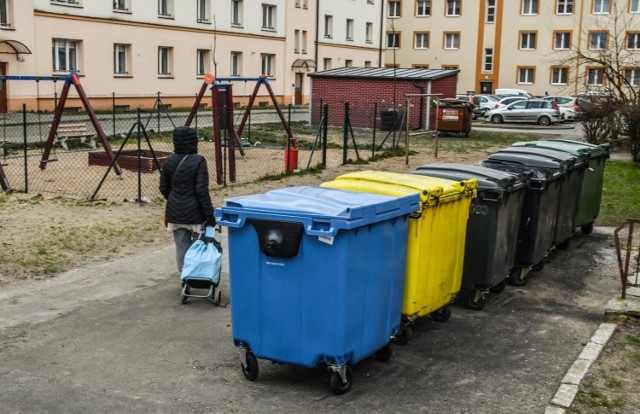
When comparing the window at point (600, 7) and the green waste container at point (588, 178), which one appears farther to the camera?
the window at point (600, 7)

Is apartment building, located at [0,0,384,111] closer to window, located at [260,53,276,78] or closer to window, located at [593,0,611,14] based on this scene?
window, located at [260,53,276,78]

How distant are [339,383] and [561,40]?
6034 cm

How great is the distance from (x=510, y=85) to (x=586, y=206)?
53.5 meters

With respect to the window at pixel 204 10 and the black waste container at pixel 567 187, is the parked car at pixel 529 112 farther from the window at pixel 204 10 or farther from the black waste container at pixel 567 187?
the black waste container at pixel 567 187

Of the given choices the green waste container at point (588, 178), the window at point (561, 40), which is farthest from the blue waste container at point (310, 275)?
the window at point (561, 40)

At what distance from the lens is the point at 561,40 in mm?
62031

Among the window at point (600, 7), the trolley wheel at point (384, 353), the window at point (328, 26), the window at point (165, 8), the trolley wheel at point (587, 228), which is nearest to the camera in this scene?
the trolley wheel at point (384, 353)

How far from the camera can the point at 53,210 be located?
1302cm

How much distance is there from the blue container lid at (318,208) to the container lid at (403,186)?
0.35 metres

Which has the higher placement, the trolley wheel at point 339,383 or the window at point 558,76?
the window at point 558,76

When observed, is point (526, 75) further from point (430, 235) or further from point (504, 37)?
point (430, 235)

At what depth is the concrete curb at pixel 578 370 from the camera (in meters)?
5.90

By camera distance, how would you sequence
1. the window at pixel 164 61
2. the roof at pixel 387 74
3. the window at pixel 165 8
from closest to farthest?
the roof at pixel 387 74
the window at pixel 165 8
the window at pixel 164 61

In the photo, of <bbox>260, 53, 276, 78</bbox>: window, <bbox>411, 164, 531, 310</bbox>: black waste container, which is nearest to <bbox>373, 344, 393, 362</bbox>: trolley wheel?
<bbox>411, 164, 531, 310</bbox>: black waste container
